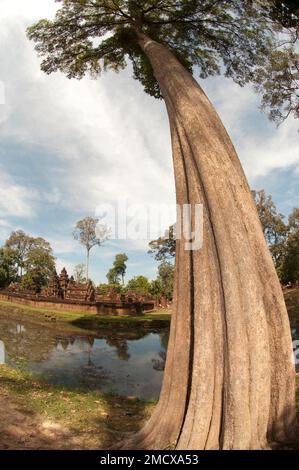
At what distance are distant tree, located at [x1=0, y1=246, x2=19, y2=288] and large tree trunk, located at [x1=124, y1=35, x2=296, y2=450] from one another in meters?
40.8

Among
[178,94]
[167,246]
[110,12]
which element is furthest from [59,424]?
[167,246]

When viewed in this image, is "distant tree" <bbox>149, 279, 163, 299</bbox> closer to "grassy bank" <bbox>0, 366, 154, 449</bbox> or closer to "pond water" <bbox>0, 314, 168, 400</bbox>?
"pond water" <bbox>0, 314, 168, 400</bbox>

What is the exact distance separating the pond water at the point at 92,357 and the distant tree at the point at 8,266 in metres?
27.7

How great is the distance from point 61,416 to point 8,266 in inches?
1652

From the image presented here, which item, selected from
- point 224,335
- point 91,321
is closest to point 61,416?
point 224,335

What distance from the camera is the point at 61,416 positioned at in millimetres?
4816

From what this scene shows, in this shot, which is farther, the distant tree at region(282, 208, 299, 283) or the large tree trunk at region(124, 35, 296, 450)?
the distant tree at region(282, 208, 299, 283)

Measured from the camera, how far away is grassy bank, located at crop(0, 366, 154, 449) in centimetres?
398

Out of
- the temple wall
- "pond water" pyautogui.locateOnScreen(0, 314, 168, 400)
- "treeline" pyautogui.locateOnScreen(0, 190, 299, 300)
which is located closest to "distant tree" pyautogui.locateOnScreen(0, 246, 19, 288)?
"treeline" pyautogui.locateOnScreen(0, 190, 299, 300)

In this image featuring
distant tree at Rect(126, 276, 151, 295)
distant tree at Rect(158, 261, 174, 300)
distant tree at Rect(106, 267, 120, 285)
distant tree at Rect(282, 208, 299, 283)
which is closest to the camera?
distant tree at Rect(282, 208, 299, 283)

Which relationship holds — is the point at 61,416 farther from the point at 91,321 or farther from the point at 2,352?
the point at 91,321

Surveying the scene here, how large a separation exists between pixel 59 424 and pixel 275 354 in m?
3.13

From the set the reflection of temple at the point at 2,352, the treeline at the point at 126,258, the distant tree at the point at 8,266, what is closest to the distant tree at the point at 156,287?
the treeline at the point at 126,258
